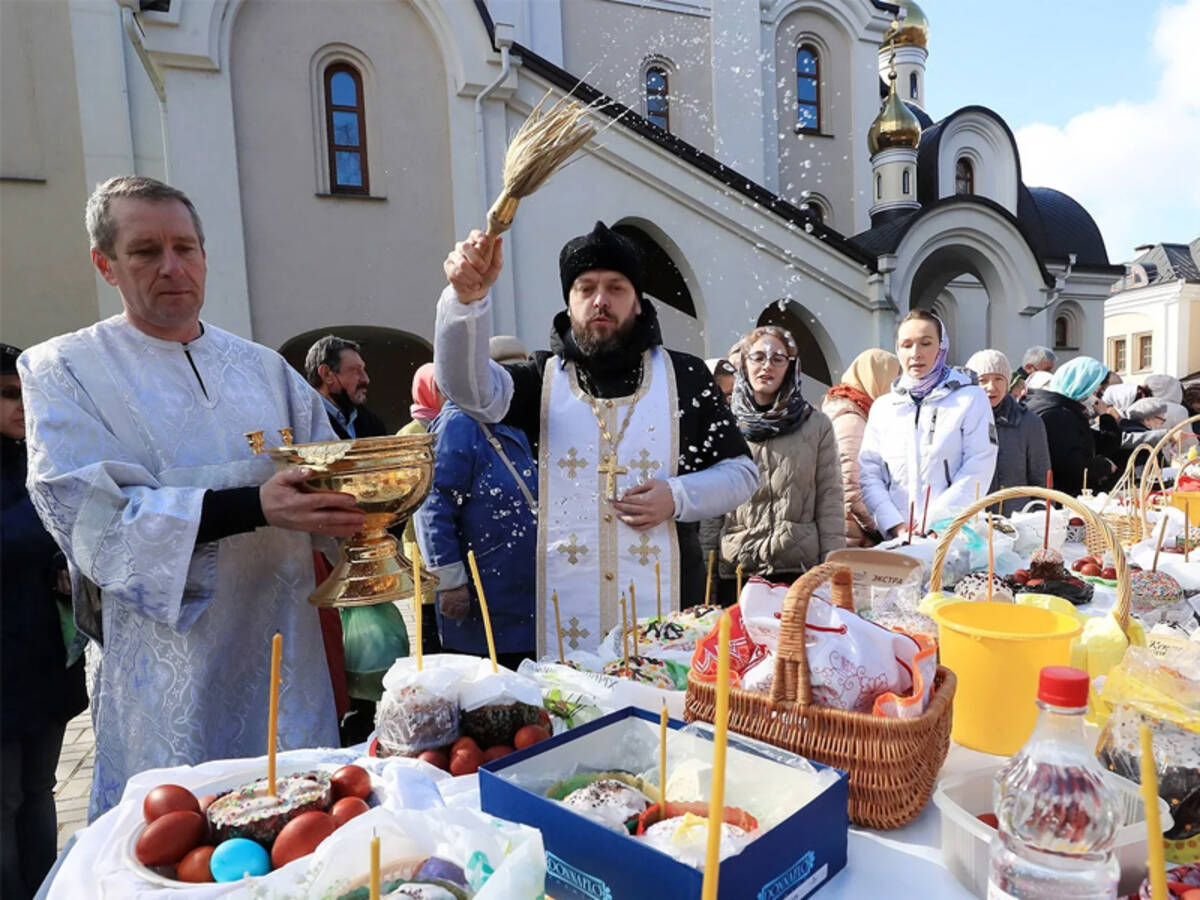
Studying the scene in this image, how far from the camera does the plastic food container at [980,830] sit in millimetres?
900

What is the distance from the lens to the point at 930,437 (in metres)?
3.42

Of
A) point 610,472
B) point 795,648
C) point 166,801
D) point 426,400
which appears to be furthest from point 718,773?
point 426,400

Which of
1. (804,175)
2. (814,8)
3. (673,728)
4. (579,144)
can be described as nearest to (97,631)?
(673,728)

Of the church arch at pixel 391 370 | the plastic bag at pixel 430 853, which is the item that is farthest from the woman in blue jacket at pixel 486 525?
the church arch at pixel 391 370

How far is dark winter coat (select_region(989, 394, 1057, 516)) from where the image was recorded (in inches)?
165

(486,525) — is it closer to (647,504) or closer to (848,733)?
(647,504)

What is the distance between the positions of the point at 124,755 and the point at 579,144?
1767 millimetres

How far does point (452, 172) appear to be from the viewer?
9.54 m

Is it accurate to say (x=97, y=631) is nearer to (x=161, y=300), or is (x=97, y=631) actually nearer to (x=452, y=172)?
(x=161, y=300)

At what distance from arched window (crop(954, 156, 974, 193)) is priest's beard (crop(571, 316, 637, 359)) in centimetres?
2004

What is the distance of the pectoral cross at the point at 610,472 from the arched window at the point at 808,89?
1541 cm

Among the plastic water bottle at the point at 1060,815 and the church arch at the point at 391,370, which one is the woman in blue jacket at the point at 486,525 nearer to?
the plastic water bottle at the point at 1060,815

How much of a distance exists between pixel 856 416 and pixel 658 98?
12190 millimetres

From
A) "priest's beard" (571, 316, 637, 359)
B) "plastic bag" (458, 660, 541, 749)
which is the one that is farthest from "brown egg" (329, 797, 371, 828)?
"priest's beard" (571, 316, 637, 359)
